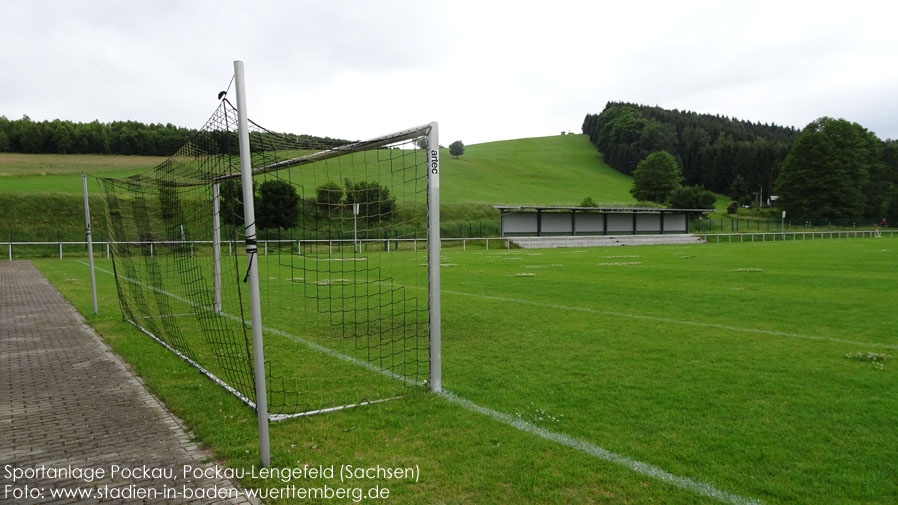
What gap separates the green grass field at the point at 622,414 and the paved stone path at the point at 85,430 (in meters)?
0.23

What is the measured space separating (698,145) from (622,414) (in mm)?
117278

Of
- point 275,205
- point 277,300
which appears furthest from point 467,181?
point 277,300

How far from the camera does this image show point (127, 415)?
479 cm

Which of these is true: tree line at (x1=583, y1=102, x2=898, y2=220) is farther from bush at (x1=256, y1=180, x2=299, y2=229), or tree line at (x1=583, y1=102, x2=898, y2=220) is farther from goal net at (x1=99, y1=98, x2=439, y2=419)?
goal net at (x1=99, y1=98, x2=439, y2=419)

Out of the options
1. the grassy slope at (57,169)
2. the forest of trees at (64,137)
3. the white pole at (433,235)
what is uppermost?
the forest of trees at (64,137)

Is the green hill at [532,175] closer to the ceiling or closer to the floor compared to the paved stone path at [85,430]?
closer to the ceiling

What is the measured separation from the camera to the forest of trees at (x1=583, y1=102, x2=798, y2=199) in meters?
98.0

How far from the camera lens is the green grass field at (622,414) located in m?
3.29

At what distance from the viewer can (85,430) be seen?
4.46m

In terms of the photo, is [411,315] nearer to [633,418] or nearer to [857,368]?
[633,418]

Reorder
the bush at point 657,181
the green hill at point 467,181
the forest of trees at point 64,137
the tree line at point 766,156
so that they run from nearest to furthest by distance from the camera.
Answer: the green hill at point 467,181 < the forest of trees at point 64,137 < the tree line at point 766,156 < the bush at point 657,181

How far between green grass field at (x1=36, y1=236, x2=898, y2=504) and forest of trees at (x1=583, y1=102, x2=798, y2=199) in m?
102

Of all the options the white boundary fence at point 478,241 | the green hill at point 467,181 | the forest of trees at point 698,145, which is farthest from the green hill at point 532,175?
the white boundary fence at point 478,241

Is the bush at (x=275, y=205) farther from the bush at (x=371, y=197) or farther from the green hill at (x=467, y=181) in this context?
the green hill at (x=467, y=181)
